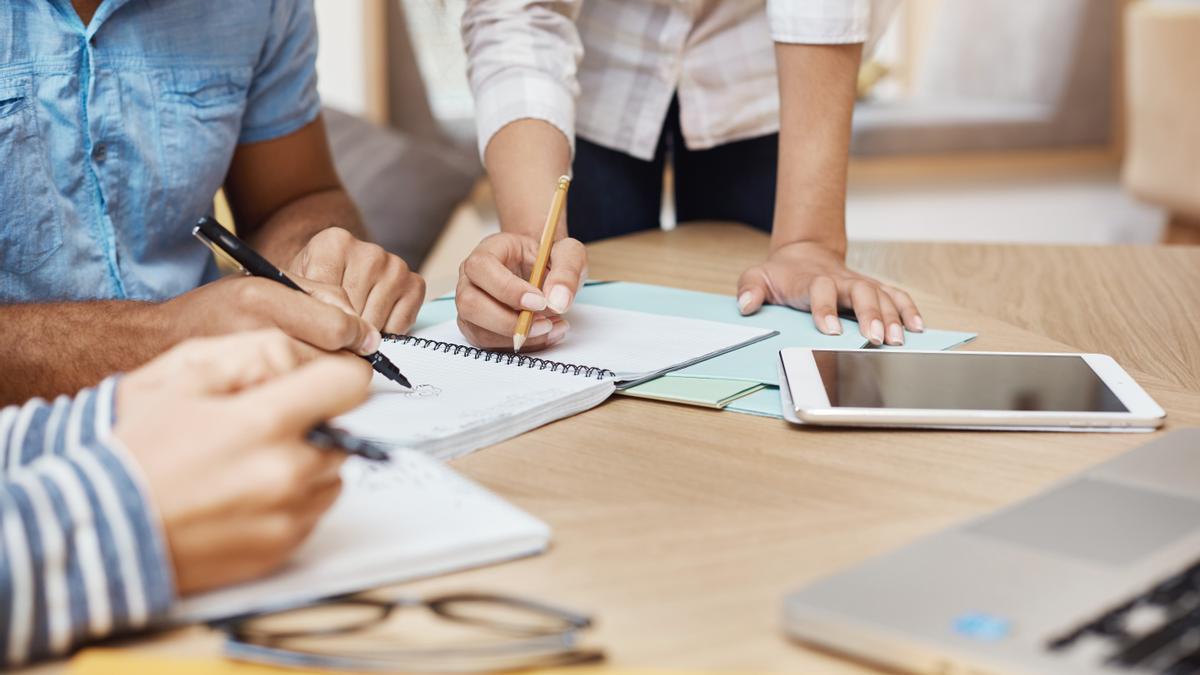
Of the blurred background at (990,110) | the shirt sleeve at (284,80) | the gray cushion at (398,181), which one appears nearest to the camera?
the shirt sleeve at (284,80)

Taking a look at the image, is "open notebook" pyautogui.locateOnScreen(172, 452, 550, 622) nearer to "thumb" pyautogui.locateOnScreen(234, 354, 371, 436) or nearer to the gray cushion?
"thumb" pyautogui.locateOnScreen(234, 354, 371, 436)

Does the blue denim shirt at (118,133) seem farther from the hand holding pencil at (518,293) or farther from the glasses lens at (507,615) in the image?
the glasses lens at (507,615)

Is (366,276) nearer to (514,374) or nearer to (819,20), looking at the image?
(514,374)

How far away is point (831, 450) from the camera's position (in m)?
0.67

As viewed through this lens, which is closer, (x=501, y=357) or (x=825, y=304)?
(x=501, y=357)

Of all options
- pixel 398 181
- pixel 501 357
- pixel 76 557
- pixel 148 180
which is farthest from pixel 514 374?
pixel 398 181

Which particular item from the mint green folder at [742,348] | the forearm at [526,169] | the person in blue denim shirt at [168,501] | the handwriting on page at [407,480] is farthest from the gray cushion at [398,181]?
the person in blue denim shirt at [168,501]

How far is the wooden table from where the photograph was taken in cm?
47

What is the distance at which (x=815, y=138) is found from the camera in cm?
115

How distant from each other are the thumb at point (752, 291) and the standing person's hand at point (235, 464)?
0.53m

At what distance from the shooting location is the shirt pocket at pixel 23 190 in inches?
38.8

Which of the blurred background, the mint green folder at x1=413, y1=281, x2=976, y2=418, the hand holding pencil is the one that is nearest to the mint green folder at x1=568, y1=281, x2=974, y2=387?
the mint green folder at x1=413, y1=281, x2=976, y2=418

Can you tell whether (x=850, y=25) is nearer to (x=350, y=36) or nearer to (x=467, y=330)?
(x=467, y=330)

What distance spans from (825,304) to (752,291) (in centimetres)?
8
